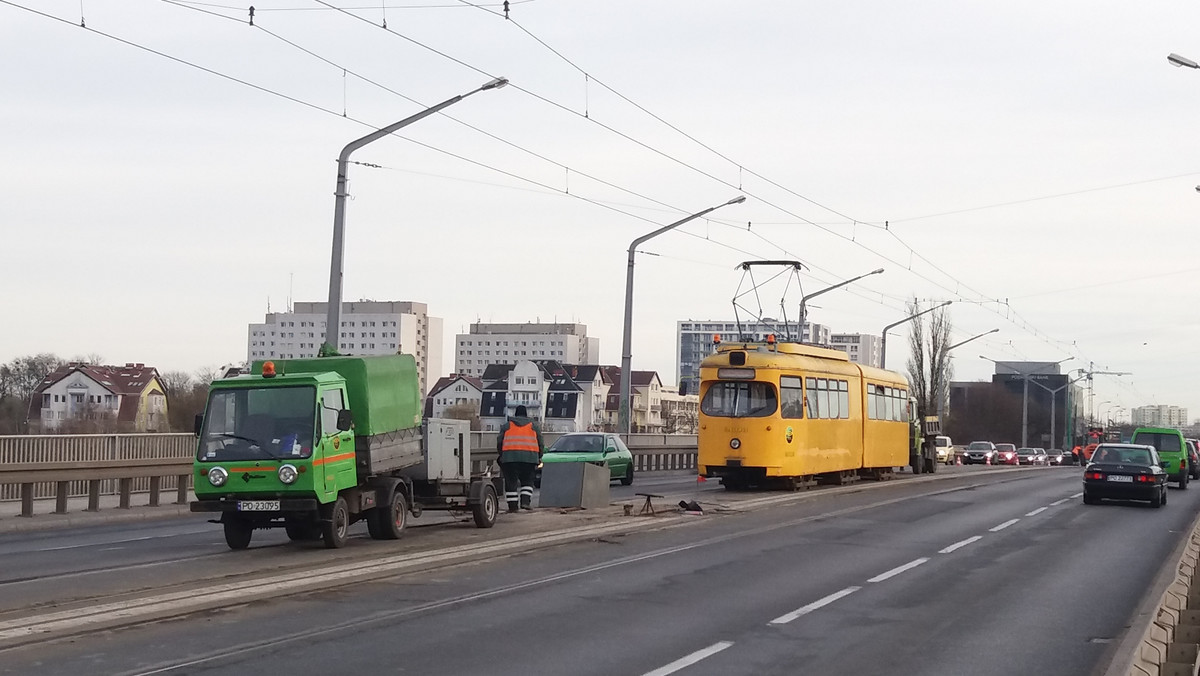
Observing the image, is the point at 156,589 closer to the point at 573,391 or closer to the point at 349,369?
the point at 349,369

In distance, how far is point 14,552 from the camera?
55.6 ft

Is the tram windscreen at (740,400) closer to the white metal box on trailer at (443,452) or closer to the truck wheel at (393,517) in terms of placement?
the white metal box on trailer at (443,452)

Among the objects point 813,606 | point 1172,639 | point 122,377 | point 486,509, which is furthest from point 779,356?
point 122,377

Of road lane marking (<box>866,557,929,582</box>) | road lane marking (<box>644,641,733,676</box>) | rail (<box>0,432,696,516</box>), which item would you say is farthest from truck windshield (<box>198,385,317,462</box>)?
road lane marking (<box>644,641,733,676</box>)

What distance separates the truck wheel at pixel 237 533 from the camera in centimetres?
1695

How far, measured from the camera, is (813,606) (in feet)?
41.3

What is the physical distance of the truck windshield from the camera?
53.5ft

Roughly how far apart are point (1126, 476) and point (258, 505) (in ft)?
70.7

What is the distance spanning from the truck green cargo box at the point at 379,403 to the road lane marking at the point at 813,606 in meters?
6.71

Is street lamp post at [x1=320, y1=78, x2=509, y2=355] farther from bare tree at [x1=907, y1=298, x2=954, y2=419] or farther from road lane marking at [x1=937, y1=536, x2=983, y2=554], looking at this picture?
bare tree at [x1=907, y1=298, x2=954, y2=419]

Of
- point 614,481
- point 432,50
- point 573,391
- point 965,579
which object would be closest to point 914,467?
point 614,481

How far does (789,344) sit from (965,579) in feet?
57.5

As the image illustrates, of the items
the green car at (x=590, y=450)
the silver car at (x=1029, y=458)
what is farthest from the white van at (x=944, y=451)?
the green car at (x=590, y=450)

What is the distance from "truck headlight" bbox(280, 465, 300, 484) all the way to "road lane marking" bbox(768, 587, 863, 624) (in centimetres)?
645
